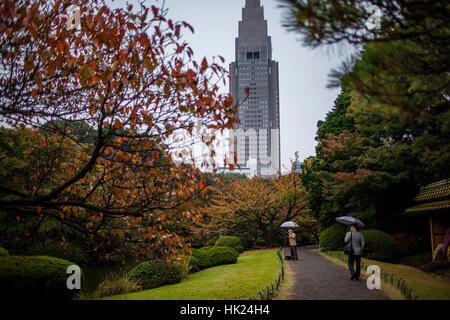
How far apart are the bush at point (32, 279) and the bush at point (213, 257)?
301 inches

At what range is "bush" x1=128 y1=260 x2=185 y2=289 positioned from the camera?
11.3m

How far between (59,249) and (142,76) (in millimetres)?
13703

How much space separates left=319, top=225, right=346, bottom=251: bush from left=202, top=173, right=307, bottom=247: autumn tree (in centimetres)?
546

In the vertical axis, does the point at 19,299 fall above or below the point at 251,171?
below

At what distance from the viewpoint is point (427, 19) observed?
3.65 m

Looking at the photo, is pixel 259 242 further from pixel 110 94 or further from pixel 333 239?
pixel 110 94

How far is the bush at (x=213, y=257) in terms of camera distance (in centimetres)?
1594

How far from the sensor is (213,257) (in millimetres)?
16219

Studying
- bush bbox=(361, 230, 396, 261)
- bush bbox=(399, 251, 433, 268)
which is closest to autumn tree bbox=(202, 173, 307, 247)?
bush bbox=(361, 230, 396, 261)

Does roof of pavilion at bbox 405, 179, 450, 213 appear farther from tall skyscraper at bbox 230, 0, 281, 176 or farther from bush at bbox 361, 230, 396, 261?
tall skyscraper at bbox 230, 0, 281, 176

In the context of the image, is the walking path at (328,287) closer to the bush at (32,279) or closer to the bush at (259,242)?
the bush at (32,279)

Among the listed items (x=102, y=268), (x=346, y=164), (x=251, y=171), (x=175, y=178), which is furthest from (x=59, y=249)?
(x=251, y=171)

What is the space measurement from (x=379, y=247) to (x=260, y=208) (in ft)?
33.6
